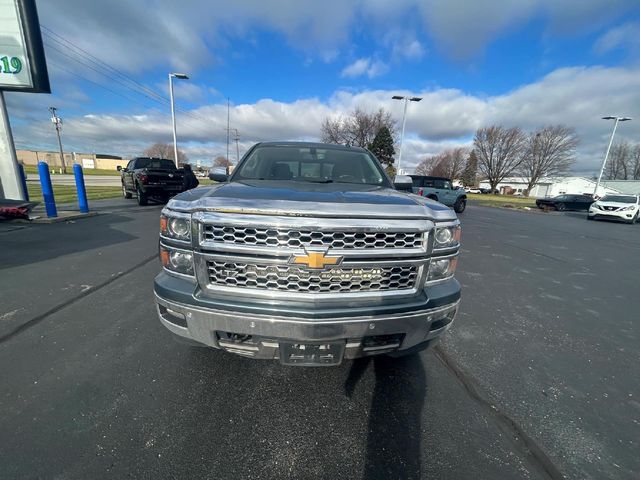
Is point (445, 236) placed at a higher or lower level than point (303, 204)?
lower

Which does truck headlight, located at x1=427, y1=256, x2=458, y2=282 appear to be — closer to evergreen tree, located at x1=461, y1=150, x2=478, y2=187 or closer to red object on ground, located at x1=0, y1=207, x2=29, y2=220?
red object on ground, located at x1=0, y1=207, x2=29, y2=220

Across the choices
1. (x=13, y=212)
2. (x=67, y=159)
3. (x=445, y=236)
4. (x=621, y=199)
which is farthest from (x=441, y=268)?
(x=67, y=159)

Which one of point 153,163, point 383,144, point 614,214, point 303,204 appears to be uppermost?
point 383,144

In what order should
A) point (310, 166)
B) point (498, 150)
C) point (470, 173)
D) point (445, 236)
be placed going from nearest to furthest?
point (445, 236), point (310, 166), point (498, 150), point (470, 173)

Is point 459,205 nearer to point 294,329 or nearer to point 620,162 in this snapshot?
point 294,329

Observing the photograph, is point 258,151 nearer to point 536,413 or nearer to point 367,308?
point 367,308

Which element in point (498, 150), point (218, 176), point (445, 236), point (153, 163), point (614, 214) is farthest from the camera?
point (498, 150)

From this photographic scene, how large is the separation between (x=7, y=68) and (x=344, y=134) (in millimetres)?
35936

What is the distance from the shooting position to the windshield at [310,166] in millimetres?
3002

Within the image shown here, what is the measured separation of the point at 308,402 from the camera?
2045mm

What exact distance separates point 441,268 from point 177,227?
1.83 m

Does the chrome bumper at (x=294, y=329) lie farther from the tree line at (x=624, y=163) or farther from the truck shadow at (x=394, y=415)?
the tree line at (x=624, y=163)

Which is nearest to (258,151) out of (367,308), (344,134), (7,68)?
(367,308)

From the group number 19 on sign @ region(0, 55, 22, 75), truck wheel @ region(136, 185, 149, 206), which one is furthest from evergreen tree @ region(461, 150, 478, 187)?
number 19 on sign @ region(0, 55, 22, 75)
